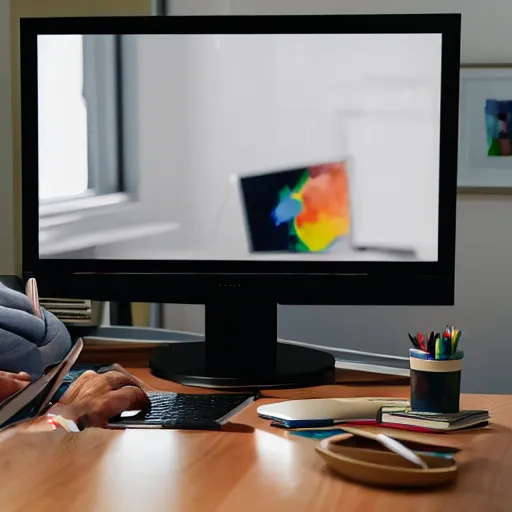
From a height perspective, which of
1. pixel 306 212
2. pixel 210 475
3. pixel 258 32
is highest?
pixel 258 32

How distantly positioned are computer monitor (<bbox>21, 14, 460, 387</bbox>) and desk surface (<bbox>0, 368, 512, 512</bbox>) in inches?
14.4

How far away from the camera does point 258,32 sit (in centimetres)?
141

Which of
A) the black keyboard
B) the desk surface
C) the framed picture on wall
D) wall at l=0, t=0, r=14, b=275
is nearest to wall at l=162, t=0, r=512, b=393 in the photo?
the framed picture on wall

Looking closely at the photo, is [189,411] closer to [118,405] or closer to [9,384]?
[118,405]

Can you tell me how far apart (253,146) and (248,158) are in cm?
2

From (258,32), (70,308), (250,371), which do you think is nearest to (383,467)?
(250,371)

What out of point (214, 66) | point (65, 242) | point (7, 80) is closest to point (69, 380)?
point (65, 242)

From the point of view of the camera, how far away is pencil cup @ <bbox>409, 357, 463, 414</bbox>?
1119 millimetres

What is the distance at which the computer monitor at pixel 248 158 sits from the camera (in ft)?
4.62

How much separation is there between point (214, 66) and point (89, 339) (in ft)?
1.85

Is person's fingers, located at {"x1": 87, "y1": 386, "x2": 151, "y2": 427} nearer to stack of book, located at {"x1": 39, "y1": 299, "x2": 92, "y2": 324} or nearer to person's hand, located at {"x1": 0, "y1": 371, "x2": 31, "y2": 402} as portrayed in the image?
person's hand, located at {"x1": 0, "y1": 371, "x2": 31, "y2": 402}

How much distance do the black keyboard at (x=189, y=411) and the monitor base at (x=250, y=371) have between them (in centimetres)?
8

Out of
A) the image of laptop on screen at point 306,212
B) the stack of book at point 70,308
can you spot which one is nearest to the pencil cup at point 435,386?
the image of laptop on screen at point 306,212

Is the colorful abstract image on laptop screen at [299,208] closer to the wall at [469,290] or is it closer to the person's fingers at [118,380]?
the person's fingers at [118,380]
